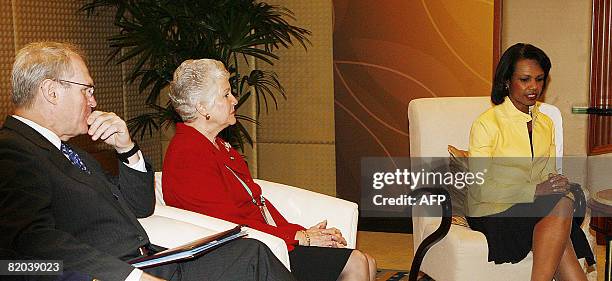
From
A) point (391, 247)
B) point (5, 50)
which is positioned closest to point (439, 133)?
point (391, 247)

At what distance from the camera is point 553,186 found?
367 centimetres

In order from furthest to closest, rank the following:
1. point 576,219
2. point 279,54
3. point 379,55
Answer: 1. point 279,54
2. point 379,55
3. point 576,219

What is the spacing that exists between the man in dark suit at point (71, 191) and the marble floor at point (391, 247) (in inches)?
91.3

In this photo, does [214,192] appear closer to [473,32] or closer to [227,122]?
[227,122]

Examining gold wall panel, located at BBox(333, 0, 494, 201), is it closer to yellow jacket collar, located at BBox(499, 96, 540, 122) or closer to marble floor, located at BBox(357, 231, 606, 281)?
marble floor, located at BBox(357, 231, 606, 281)

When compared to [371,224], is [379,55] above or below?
above

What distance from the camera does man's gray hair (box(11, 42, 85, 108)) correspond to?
246 cm

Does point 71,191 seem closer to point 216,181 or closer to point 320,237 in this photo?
point 216,181

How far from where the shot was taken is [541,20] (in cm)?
511

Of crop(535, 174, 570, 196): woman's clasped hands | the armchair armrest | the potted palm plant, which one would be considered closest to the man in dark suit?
the armchair armrest

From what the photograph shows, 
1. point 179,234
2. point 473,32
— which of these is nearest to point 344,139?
point 473,32

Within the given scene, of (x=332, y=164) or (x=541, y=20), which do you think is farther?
(x=332, y=164)

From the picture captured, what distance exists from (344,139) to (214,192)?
101 inches

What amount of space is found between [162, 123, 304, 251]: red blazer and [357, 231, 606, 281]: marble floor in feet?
5.77
